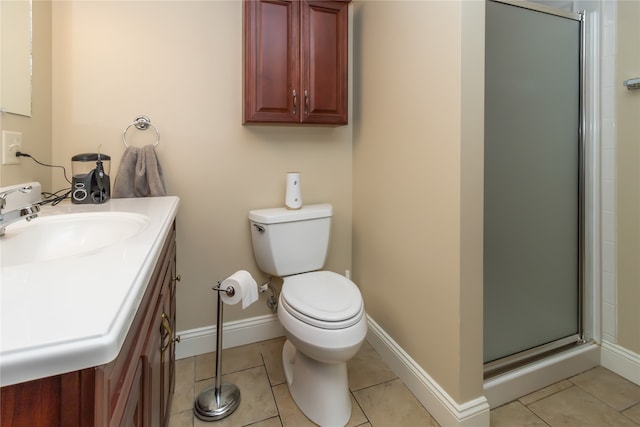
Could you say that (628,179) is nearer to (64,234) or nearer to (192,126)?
(192,126)

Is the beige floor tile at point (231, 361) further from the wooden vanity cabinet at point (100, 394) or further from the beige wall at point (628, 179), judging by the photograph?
the beige wall at point (628, 179)

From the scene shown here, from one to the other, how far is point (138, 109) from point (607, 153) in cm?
227

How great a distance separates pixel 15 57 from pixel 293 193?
119 cm

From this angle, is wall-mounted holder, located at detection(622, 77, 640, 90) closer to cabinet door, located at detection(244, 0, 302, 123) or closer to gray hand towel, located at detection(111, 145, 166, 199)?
cabinet door, located at detection(244, 0, 302, 123)

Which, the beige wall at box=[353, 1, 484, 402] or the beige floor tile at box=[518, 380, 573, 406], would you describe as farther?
the beige floor tile at box=[518, 380, 573, 406]

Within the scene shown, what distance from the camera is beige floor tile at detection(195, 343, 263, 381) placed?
163 cm

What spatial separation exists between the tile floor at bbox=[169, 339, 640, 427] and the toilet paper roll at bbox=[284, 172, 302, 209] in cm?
83

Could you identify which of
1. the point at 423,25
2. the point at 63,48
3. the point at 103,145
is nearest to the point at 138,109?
the point at 103,145

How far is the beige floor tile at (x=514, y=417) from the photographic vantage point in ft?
4.28

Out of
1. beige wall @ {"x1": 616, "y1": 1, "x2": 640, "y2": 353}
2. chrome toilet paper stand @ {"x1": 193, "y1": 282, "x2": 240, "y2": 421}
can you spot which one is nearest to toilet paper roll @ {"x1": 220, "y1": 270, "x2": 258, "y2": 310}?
chrome toilet paper stand @ {"x1": 193, "y1": 282, "x2": 240, "y2": 421}

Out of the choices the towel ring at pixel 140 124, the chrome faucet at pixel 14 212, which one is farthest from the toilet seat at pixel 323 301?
the towel ring at pixel 140 124

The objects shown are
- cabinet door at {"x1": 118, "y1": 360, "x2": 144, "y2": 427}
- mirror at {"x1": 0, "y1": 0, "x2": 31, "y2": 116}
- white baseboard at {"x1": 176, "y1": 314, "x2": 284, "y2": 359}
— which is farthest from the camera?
white baseboard at {"x1": 176, "y1": 314, "x2": 284, "y2": 359}

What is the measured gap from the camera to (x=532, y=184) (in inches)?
59.5

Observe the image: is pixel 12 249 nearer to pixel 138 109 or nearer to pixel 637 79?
pixel 138 109
